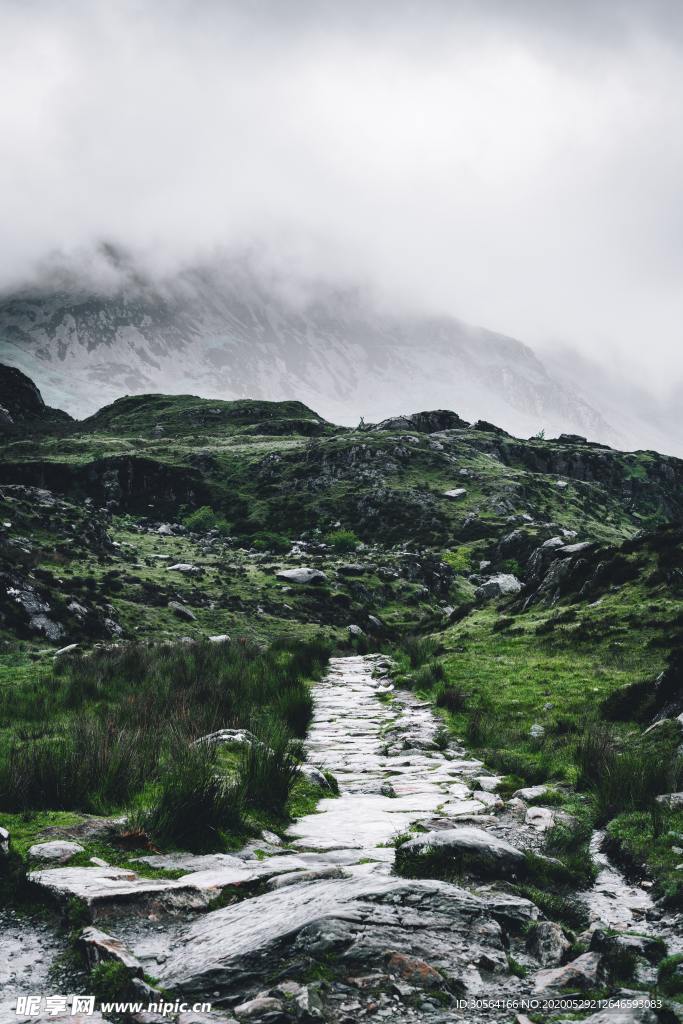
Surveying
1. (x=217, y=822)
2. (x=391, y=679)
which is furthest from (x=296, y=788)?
(x=391, y=679)

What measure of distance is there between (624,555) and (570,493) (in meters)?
72.8

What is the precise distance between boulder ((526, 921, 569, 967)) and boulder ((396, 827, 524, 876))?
994 millimetres

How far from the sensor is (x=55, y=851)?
16.5 ft

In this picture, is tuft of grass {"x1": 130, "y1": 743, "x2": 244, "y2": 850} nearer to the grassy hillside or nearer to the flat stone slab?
the grassy hillside

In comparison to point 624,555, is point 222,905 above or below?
below

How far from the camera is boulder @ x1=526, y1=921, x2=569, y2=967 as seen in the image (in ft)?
13.3

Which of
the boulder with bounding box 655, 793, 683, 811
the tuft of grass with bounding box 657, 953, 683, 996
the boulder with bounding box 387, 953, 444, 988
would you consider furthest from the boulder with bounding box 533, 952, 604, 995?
the boulder with bounding box 655, 793, 683, 811

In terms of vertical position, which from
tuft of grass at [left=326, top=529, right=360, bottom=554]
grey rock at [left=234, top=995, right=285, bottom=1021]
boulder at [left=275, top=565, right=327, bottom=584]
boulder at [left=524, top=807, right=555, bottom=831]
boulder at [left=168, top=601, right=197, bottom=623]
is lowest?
boulder at [left=168, top=601, right=197, bottom=623]

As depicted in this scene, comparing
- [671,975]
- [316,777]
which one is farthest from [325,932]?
[316,777]

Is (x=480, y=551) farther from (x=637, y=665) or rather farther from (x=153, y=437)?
(x=153, y=437)

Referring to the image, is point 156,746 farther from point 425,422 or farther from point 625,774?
point 425,422

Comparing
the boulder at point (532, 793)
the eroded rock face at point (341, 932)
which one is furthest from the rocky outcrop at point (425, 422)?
the eroded rock face at point (341, 932)

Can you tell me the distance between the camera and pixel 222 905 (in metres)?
4.58

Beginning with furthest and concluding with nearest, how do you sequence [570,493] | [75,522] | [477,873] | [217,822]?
[570,493] < [75,522] < [217,822] < [477,873]
